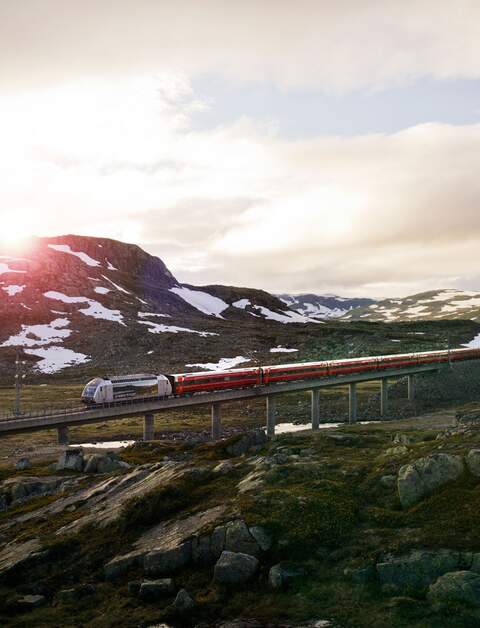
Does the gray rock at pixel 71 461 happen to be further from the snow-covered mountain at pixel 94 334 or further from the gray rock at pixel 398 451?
the snow-covered mountain at pixel 94 334

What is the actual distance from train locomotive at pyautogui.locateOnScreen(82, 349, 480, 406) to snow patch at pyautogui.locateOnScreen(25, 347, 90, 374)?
76.1 m

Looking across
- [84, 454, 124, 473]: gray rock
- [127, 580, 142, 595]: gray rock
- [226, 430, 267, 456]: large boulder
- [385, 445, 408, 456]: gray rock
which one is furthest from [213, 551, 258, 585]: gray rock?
[84, 454, 124, 473]: gray rock

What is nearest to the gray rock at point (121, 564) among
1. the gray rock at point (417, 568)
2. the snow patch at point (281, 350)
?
the gray rock at point (417, 568)

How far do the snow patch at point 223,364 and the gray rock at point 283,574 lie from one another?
11391 cm

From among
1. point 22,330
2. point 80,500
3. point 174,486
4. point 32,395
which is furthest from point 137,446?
point 22,330

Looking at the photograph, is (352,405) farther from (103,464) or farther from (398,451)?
(398,451)

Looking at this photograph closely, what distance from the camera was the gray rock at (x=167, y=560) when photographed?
21.4m

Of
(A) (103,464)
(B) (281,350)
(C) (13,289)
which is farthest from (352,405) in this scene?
(C) (13,289)

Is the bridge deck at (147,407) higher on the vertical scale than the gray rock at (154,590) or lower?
higher

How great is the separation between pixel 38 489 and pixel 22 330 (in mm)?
134322

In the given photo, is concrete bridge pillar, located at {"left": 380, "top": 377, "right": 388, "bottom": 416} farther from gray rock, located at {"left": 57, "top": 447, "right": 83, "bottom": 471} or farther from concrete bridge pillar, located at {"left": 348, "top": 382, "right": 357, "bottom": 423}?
gray rock, located at {"left": 57, "top": 447, "right": 83, "bottom": 471}

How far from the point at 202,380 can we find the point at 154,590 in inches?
1898

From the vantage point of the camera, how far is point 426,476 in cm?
2434

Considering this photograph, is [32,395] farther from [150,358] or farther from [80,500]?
[80,500]
